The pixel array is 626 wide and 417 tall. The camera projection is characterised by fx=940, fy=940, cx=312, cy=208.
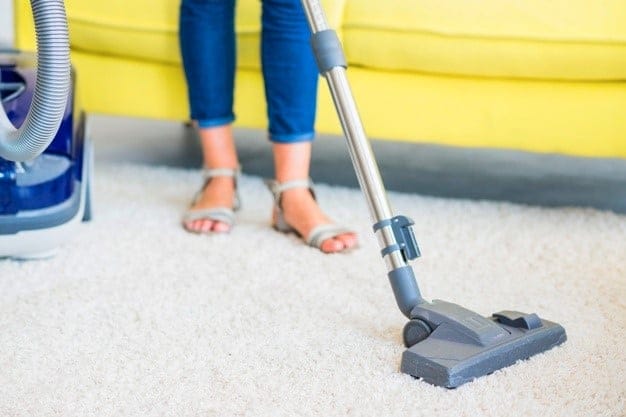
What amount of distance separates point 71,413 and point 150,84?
1040 millimetres

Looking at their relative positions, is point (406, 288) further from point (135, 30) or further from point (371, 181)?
point (135, 30)

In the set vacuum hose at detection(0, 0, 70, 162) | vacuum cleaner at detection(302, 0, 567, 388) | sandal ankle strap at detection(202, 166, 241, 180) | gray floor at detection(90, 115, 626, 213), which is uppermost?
vacuum hose at detection(0, 0, 70, 162)

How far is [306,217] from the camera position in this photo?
146 centimetres

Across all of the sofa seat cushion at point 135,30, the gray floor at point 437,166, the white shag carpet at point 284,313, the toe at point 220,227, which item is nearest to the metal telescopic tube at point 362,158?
the white shag carpet at point 284,313

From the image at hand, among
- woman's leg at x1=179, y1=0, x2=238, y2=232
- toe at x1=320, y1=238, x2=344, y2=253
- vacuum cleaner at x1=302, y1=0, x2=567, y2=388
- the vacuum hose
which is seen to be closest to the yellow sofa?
woman's leg at x1=179, y1=0, x2=238, y2=232

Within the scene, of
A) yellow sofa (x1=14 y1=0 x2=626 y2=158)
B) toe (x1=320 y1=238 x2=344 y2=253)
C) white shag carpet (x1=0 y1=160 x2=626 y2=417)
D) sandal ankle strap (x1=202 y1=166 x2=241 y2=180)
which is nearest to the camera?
white shag carpet (x1=0 y1=160 x2=626 y2=417)

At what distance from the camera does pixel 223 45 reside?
1559mm

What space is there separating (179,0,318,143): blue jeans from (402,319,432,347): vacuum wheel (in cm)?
54

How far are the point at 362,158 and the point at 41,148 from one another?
0.38m

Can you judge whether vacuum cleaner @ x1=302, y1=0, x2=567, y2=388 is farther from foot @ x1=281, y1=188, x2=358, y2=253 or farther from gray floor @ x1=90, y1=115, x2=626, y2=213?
gray floor @ x1=90, y1=115, x2=626, y2=213

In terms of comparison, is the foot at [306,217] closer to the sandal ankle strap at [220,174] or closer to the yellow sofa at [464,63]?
the sandal ankle strap at [220,174]

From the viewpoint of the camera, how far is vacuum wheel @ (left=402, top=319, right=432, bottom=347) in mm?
1000

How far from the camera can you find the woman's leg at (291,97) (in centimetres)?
145

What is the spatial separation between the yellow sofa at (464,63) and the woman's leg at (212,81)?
0.12 meters
